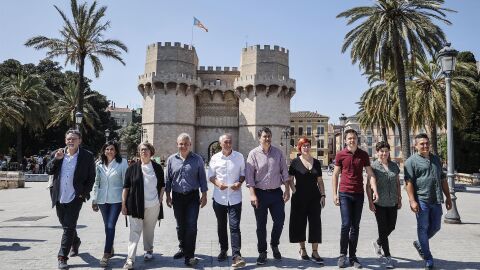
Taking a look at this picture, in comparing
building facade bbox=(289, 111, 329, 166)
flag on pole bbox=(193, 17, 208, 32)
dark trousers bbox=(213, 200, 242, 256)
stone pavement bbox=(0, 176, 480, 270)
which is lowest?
stone pavement bbox=(0, 176, 480, 270)

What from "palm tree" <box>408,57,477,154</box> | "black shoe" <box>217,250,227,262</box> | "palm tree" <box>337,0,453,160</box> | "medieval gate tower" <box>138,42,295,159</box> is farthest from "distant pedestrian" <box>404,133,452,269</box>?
"medieval gate tower" <box>138,42,295,159</box>

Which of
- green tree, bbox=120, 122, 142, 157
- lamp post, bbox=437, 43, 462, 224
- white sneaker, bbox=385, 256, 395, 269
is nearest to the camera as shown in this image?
white sneaker, bbox=385, 256, 395, 269

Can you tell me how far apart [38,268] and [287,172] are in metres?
3.71

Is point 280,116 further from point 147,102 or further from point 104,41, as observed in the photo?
point 104,41

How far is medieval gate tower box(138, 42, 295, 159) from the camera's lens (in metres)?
43.9

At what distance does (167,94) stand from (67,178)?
39.1m

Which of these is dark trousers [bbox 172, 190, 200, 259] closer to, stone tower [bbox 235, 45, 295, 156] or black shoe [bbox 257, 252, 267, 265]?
black shoe [bbox 257, 252, 267, 265]

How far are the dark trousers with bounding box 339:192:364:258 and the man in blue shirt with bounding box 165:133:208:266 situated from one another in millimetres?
2050

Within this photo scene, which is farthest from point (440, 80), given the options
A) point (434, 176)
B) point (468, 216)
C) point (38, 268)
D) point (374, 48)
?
point (38, 268)

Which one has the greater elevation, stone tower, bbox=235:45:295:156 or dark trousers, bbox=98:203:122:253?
stone tower, bbox=235:45:295:156

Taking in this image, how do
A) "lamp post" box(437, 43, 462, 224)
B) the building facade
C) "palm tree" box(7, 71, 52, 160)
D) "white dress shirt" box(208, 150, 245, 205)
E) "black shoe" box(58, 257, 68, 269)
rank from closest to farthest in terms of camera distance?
"black shoe" box(58, 257, 68, 269)
"white dress shirt" box(208, 150, 245, 205)
"lamp post" box(437, 43, 462, 224)
"palm tree" box(7, 71, 52, 160)
the building facade

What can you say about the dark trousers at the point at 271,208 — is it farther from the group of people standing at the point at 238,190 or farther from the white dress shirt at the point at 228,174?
the white dress shirt at the point at 228,174

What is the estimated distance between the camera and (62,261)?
17.9ft

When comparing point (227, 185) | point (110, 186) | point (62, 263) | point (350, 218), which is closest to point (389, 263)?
point (350, 218)
